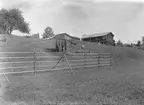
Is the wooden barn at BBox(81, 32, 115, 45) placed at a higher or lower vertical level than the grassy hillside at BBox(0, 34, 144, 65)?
higher

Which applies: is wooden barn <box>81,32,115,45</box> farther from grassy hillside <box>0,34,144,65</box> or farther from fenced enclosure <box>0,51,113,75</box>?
fenced enclosure <box>0,51,113,75</box>

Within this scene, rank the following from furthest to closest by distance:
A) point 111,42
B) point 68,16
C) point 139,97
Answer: point 111,42 < point 139,97 < point 68,16

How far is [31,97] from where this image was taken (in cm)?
280

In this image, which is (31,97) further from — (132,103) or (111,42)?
(111,42)

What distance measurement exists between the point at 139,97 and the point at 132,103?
472 millimetres

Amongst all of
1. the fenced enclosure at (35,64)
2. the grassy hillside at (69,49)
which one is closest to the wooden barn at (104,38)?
the grassy hillside at (69,49)

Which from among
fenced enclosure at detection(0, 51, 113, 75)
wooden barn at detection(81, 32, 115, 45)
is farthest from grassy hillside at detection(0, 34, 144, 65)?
wooden barn at detection(81, 32, 115, 45)

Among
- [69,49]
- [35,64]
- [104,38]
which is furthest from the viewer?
[104,38]

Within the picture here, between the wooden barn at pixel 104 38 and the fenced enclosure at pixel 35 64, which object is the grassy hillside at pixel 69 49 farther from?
the wooden barn at pixel 104 38

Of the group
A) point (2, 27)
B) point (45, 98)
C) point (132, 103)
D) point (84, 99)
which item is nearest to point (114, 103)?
point (132, 103)

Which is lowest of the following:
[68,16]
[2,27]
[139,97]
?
[139,97]

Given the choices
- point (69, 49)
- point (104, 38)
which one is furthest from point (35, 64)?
point (104, 38)

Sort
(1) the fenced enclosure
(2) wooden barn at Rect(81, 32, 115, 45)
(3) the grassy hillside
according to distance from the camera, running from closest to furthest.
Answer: (1) the fenced enclosure
(3) the grassy hillside
(2) wooden barn at Rect(81, 32, 115, 45)

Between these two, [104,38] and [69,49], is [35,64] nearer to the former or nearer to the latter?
[69,49]
